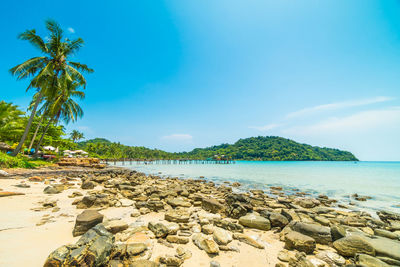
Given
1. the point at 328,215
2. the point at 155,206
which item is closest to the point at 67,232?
the point at 155,206

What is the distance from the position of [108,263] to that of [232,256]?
2453mm

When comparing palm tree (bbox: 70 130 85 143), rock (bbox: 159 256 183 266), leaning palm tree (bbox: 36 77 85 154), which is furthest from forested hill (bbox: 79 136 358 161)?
rock (bbox: 159 256 183 266)

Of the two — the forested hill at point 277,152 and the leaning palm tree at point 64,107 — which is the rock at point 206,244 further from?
the forested hill at point 277,152

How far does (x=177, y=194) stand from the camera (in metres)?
9.05

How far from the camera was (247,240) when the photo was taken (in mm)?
4117

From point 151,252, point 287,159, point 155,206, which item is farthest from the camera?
point 287,159

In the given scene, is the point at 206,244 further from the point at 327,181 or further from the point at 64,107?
the point at 64,107

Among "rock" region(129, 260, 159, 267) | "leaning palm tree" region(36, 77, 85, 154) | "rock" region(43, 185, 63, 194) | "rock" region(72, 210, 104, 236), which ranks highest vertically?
"leaning palm tree" region(36, 77, 85, 154)

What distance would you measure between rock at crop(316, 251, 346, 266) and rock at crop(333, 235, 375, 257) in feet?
0.86

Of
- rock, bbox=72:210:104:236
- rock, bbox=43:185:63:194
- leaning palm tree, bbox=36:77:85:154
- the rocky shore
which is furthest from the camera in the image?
leaning palm tree, bbox=36:77:85:154

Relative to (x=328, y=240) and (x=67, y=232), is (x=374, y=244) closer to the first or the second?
(x=328, y=240)

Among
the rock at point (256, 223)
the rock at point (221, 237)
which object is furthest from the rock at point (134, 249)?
the rock at point (256, 223)

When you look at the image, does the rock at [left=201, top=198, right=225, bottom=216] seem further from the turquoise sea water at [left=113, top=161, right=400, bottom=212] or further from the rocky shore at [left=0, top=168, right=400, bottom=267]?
the turquoise sea water at [left=113, top=161, right=400, bottom=212]

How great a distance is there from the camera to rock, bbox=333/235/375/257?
3.60 meters
